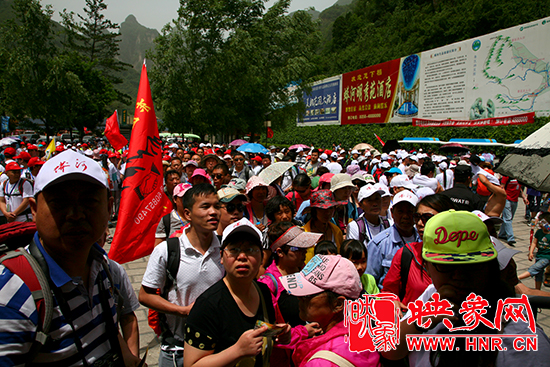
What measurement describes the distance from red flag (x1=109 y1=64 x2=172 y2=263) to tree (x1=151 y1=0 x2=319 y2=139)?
11651 mm

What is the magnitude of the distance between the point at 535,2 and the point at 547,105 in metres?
21.7

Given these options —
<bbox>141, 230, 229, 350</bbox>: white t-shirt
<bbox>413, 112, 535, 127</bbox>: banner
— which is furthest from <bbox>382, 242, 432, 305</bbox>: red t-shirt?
<bbox>413, 112, 535, 127</bbox>: banner

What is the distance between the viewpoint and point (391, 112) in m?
27.8

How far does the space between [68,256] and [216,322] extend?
78 centimetres

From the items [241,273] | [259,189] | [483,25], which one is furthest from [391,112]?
[241,273]

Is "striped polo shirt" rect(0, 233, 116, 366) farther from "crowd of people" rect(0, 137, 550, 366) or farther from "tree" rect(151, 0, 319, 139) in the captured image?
"tree" rect(151, 0, 319, 139)

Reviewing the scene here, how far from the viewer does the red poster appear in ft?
90.6

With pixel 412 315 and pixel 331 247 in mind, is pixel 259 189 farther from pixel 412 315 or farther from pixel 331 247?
pixel 412 315

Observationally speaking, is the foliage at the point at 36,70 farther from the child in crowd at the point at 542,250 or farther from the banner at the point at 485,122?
the child in crowd at the point at 542,250

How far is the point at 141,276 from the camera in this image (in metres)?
5.71

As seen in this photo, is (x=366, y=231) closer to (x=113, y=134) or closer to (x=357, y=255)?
(x=357, y=255)

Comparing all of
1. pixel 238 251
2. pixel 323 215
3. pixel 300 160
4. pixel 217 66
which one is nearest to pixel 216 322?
pixel 238 251

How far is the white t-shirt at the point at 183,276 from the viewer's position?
241 cm

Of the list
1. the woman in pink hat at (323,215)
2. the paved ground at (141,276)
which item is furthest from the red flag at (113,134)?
the woman in pink hat at (323,215)
